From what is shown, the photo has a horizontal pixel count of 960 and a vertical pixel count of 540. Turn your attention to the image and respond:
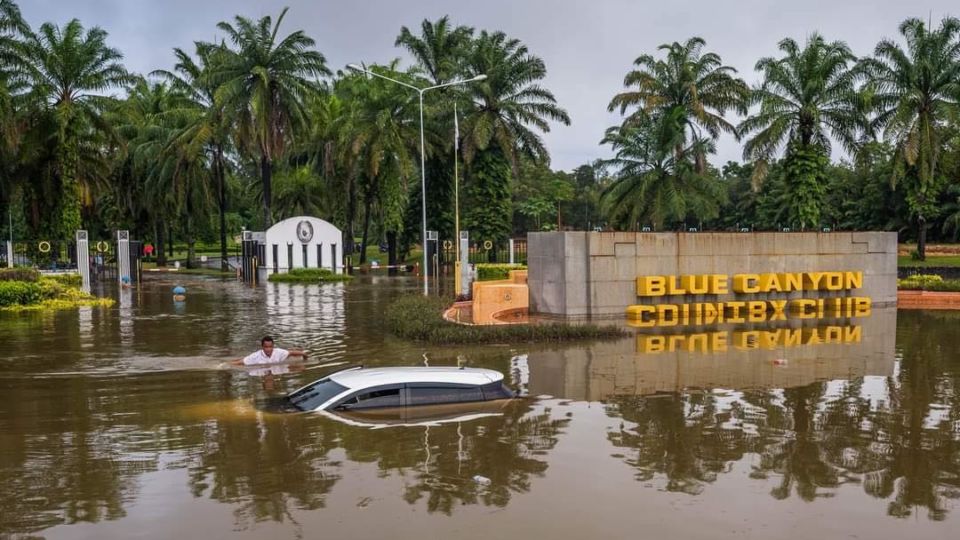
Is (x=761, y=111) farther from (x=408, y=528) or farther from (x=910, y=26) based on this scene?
(x=408, y=528)

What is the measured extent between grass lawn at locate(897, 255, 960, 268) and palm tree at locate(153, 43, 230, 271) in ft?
133

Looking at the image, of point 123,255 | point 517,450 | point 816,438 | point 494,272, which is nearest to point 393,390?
point 517,450

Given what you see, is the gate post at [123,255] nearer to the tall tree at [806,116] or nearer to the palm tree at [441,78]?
the palm tree at [441,78]

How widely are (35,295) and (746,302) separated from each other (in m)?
25.5

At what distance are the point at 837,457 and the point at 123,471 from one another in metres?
9.42

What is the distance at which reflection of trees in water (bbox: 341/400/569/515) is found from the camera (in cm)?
997

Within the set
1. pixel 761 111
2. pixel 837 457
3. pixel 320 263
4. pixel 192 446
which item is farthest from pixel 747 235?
pixel 320 263

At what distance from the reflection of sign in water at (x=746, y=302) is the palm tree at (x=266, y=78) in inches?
1087

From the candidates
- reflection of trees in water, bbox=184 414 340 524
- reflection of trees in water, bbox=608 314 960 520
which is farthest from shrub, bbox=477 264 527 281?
reflection of trees in water, bbox=184 414 340 524

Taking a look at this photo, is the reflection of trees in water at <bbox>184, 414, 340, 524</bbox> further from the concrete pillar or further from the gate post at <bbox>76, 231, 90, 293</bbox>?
the gate post at <bbox>76, 231, 90, 293</bbox>

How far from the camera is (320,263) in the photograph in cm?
5028

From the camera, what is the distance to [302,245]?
1964 inches

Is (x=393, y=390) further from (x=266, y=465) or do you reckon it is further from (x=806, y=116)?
(x=806, y=116)

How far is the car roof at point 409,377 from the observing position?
43.8 feet
